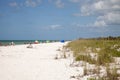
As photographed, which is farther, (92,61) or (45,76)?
(92,61)

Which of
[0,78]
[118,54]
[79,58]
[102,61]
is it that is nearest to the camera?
[0,78]

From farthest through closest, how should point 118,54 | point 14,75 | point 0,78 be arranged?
1. point 118,54
2. point 14,75
3. point 0,78

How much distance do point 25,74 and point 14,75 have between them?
344mm

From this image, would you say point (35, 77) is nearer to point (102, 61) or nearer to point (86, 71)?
point (86, 71)

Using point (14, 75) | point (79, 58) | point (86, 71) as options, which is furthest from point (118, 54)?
point (14, 75)

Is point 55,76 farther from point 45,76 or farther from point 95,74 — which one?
point 95,74

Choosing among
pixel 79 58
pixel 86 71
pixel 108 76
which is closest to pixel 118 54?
pixel 79 58

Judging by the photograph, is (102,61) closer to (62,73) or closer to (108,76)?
(62,73)

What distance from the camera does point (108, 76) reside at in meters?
5.30

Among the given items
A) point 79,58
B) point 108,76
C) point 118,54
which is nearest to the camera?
point 108,76

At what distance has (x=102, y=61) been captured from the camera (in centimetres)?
762

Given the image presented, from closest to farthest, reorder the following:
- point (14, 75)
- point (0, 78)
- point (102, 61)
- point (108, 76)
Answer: point (108, 76) → point (0, 78) → point (14, 75) → point (102, 61)

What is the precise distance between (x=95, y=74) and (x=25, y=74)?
2150 mm

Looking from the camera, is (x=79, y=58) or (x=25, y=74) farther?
(x=79, y=58)
